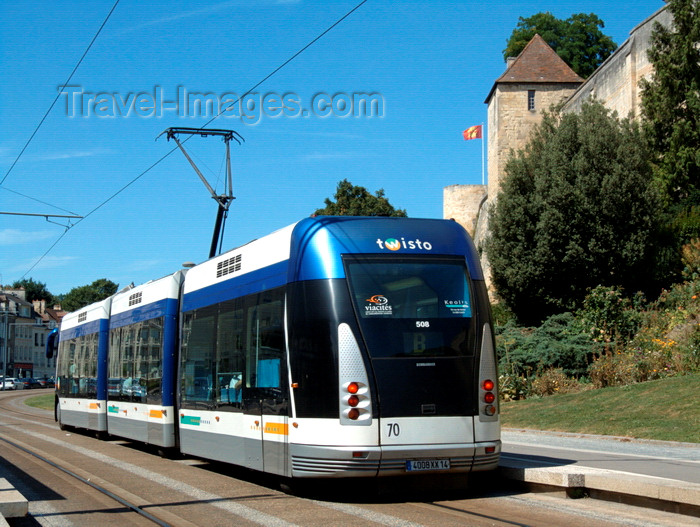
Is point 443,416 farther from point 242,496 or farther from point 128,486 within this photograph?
point 128,486

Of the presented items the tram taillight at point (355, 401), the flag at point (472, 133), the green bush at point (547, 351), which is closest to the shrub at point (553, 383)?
the green bush at point (547, 351)

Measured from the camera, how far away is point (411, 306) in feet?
34.3

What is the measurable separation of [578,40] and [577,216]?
41.2m

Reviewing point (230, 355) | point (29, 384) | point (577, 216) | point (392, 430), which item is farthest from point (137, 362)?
point (29, 384)

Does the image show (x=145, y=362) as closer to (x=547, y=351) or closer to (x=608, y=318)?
(x=547, y=351)

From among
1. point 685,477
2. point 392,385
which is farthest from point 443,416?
point 685,477

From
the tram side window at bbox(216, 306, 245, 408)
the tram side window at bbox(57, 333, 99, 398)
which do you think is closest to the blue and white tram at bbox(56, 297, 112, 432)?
the tram side window at bbox(57, 333, 99, 398)

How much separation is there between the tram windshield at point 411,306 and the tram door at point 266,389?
1230 mm

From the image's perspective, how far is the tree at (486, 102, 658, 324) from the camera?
1455 inches

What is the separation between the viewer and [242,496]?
10969mm

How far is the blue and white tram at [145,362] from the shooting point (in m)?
16.4

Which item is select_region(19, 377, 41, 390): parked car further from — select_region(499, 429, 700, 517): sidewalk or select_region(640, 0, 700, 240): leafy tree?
select_region(499, 429, 700, 517): sidewalk

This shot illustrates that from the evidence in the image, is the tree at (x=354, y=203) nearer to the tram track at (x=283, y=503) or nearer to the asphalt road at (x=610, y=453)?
the asphalt road at (x=610, y=453)

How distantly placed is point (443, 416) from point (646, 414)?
1173 centimetres
